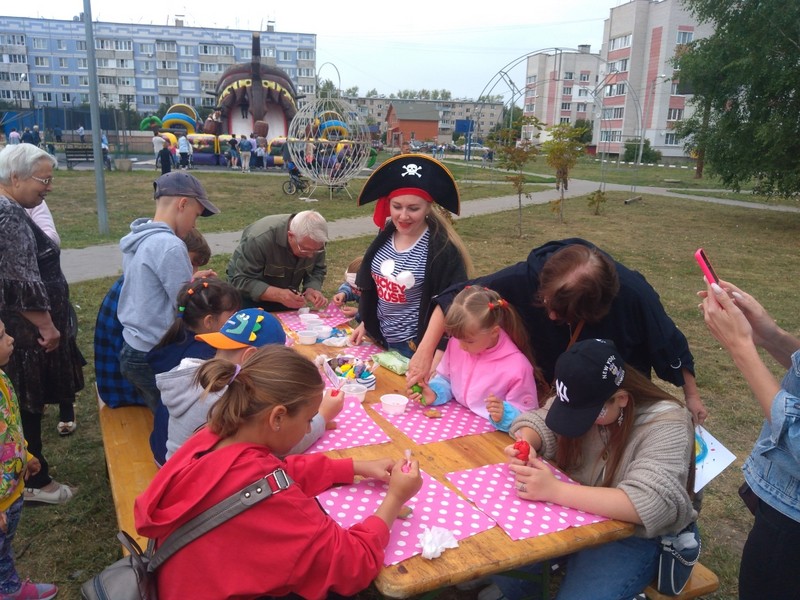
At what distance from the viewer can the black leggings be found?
1.67 meters

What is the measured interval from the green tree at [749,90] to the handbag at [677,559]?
45.8 ft

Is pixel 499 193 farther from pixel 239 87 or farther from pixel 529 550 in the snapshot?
pixel 529 550

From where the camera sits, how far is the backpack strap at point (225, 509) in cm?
143

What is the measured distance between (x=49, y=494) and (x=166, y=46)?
75.7m

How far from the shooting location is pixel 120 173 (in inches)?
859

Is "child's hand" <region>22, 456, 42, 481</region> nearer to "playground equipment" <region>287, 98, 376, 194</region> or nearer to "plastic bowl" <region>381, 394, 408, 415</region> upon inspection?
"plastic bowl" <region>381, 394, 408, 415</region>

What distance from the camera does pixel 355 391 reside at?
8.97 feet

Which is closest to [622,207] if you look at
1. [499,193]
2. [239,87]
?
[499,193]

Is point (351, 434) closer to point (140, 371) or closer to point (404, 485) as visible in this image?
point (404, 485)

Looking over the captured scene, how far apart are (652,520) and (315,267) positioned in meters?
3.18

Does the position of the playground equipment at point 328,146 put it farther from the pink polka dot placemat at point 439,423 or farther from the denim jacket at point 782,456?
the denim jacket at point 782,456

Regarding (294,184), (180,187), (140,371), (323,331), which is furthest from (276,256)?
(294,184)

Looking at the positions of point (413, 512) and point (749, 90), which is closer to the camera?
point (413, 512)

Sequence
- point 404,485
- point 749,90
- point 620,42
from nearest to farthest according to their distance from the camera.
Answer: point 404,485, point 749,90, point 620,42
